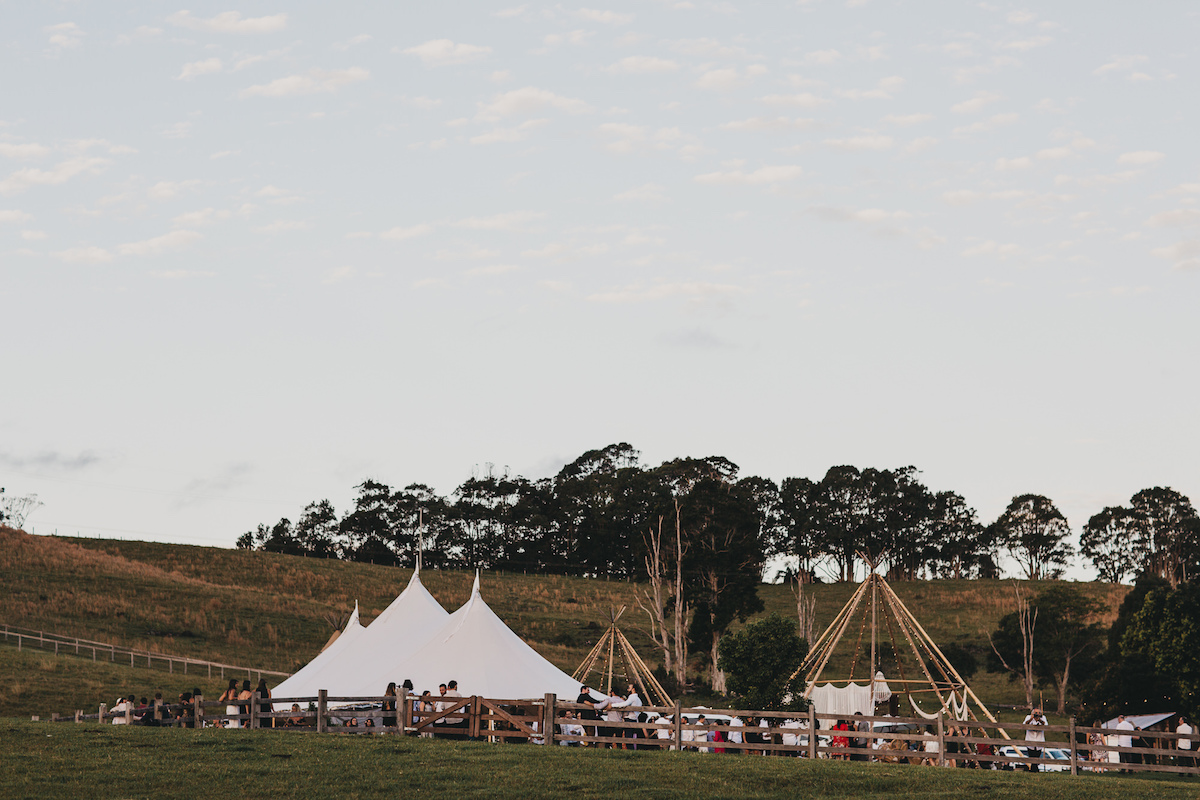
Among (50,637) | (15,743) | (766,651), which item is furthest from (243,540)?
(15,743)

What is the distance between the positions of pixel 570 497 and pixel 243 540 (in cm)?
3496

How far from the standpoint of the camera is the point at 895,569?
97.6 m

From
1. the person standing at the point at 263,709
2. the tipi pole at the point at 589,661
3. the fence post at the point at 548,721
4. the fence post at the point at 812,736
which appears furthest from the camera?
the tipi pole at the point at 589,661

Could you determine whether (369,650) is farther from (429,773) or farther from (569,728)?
(429,773)

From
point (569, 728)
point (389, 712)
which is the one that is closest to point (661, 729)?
point (569, 728)

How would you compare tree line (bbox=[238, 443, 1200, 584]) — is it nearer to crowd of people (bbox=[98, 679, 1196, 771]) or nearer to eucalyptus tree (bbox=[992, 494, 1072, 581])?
eucalyptus tree (bbox=[992, 494, 1072, 581])

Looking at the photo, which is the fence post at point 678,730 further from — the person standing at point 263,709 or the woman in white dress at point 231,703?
the woman in white dress at point 231,703

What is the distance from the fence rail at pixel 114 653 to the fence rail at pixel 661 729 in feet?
54.1

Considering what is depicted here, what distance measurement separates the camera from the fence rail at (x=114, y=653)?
40.8 metres

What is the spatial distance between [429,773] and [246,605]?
43.6m

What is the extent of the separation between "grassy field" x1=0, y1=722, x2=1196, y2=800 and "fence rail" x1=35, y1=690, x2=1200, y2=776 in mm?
723

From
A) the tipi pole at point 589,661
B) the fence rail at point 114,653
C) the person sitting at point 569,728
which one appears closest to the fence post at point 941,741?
the person sitting at point 569,728

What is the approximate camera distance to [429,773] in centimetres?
1622

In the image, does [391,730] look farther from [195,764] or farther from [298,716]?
[195,764]
